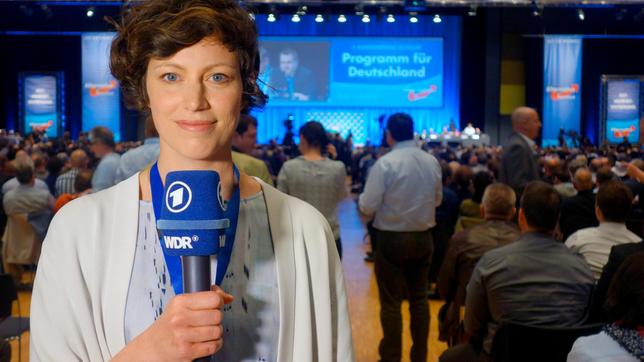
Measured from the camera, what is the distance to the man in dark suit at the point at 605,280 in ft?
10.6

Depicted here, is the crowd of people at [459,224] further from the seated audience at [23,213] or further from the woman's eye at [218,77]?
the woman's eye at [218,77]

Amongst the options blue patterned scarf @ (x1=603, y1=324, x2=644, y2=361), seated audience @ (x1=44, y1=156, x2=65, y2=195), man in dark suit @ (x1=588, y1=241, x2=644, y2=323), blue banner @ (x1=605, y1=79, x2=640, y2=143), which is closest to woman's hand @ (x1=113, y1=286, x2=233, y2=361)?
blue patterned scarf @ (x1=603, y1=324, x2=644, y2=361)

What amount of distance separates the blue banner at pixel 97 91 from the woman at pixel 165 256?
1935 centimetres

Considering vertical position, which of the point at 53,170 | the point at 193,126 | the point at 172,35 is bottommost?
the point at 53,170

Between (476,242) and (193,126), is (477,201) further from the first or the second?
(193,126)

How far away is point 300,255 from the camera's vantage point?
4.27 ft

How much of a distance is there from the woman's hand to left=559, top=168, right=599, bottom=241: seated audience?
4.91 metres

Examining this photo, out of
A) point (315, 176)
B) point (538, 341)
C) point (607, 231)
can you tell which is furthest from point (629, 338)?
point (315, 176)

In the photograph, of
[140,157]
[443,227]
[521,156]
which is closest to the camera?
[140,157]

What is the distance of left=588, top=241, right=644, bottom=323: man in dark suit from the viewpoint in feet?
10.6

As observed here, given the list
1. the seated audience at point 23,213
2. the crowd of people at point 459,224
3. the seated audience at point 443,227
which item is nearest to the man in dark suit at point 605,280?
the crowd of people at point 459,224

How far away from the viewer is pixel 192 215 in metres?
1.05

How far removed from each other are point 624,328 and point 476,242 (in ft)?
7.46

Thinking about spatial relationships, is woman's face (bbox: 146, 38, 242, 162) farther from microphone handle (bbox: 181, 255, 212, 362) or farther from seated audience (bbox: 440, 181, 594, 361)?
seated audience (bbox: 440, 181, 594, 361)
